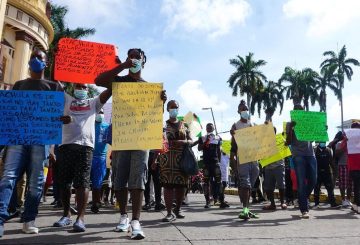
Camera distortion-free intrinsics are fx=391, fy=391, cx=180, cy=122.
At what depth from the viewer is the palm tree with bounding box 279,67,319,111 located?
199 ft

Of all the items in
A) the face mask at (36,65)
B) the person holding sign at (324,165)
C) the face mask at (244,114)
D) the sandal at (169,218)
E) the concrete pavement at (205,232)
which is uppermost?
the face mask at (36,65)

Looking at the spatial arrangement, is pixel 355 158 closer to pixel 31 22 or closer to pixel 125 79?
pixel 125 79

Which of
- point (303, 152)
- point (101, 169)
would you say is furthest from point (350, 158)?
point (101, 169)

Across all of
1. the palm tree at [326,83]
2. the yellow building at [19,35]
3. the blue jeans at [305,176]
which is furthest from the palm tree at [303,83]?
the blue jeans at [305,176]

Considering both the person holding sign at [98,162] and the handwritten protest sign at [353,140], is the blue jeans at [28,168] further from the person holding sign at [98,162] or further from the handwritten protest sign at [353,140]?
the handwritten protest sign at [353,140]

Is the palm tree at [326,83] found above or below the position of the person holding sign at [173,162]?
above

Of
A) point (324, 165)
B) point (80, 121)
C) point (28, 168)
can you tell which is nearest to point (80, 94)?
point (80, 121)

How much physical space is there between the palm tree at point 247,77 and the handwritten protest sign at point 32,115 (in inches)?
2255

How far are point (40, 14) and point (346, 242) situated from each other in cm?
3522

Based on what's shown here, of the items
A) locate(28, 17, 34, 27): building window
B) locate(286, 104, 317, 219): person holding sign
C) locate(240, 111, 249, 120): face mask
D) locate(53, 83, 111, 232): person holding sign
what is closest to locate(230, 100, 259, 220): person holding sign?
locate(240, 111, 249, 120): face mask

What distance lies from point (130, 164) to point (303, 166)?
3.47m

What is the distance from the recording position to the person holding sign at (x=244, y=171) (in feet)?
20.3

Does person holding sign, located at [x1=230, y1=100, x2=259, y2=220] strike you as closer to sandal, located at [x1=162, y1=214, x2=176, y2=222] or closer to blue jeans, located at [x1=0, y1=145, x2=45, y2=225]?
sandal, located at [x1=162, y1=214, x2=176, y2=222]

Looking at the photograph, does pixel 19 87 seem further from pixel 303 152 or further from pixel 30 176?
pixel 303 152
